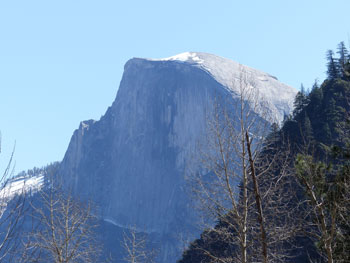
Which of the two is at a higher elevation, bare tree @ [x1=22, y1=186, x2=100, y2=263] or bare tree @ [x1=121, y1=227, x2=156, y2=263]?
bare tree @ [x1=22, y1=186, x2=100, y2=263]

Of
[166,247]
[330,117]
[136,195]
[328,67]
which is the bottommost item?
[166,247]

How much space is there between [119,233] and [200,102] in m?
60.7

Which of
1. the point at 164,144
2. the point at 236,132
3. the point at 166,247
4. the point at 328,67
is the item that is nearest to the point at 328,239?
the point at 236,132

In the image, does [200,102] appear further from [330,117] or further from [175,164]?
[330,117]

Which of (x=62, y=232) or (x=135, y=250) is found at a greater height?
(x=62, y=232)

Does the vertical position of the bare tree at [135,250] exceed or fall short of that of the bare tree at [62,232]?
it falls short

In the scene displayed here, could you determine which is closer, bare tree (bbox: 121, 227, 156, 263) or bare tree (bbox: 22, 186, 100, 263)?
bare tree (bbox: 22, 186, 100, 263)

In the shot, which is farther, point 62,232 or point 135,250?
point 135,250

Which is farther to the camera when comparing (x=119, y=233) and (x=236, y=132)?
(x=119, y=233)

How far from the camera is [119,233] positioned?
191750 mm

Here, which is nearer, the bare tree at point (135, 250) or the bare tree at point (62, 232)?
the bare tree at point (62, 232)

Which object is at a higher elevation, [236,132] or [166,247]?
[236,132]

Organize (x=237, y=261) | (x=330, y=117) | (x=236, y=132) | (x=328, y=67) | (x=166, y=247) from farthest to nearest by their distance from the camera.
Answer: (x=166, y=247)
(x=328, y=67)
(x=330, y=117)
(x=236, y=132)
(x=237, y=261)

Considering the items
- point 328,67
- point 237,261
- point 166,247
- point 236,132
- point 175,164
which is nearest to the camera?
point 237,261
